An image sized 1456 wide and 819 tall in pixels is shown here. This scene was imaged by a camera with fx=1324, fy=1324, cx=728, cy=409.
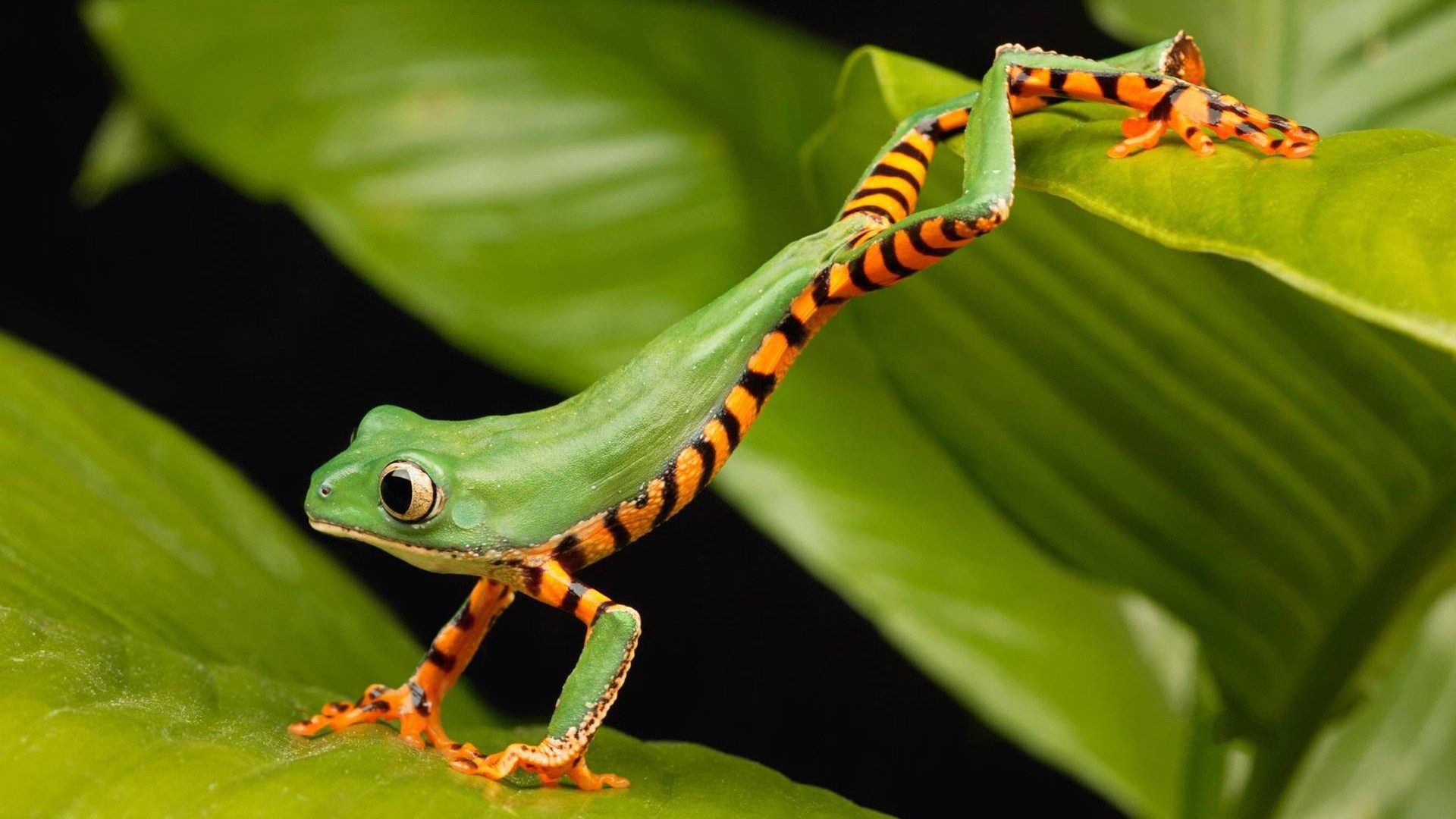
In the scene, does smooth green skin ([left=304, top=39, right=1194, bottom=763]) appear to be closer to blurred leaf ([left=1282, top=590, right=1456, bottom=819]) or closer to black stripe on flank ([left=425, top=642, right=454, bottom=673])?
black stripe on flank ([left=425, top=642, right=454, bottom=673])

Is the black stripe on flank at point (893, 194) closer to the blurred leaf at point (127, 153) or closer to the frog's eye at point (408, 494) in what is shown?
the frog's eye at point (408, 494)

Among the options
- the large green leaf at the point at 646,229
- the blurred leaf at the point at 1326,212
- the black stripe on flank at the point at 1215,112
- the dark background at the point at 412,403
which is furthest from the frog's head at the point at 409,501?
the dark background at the point at 412,403

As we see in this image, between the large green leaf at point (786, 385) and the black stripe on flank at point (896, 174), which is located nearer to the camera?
the black stripe on flank at point (896, 174)

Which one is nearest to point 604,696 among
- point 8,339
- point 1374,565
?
point 1374,565

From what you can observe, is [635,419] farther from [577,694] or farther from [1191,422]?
[1191,422]

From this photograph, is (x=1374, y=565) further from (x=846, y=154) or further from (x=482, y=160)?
(x=482, y=160)

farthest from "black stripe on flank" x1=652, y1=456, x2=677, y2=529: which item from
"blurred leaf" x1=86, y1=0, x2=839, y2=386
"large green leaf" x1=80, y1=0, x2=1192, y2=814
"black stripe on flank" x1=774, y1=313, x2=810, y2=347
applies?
"blurred leaf" x1=86, y1=0, x2=839, y2=386

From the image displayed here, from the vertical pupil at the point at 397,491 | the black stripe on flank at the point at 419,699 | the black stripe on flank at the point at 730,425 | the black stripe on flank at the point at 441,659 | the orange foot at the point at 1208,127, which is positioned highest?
the orange foot at the point at 1208,127
